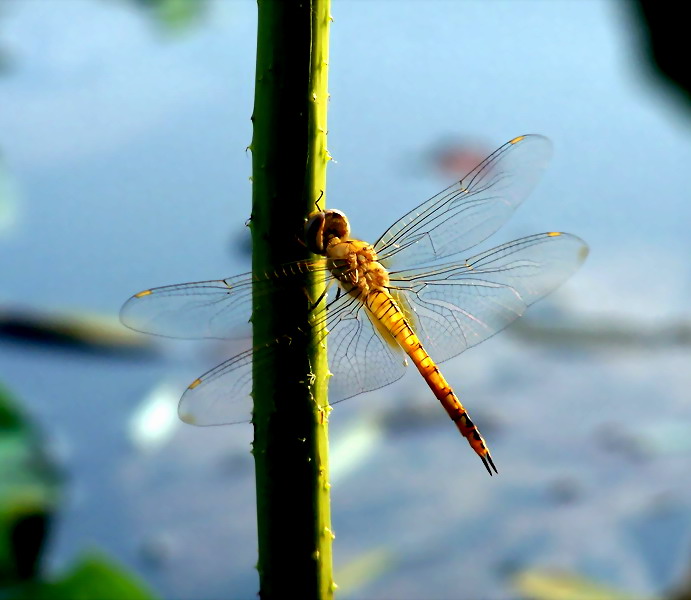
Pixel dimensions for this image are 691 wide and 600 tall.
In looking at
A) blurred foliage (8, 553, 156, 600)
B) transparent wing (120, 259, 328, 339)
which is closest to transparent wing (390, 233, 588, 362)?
transparent wing (120, 259, 328, 339)

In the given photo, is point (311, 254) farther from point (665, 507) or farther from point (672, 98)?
point (672, 98)

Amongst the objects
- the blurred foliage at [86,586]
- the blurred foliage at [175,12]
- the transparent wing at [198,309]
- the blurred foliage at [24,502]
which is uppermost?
the blurred foliage at [175,12]

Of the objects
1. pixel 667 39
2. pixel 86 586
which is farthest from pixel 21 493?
pixel 667 39

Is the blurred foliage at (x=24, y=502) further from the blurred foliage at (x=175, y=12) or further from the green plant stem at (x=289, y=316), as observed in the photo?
the blurred foliage at (x=175, y=12)

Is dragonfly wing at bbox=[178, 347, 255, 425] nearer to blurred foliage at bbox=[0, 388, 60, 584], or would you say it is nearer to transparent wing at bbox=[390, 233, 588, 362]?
transparent wing at bbox=[390, 233, 588, 362]

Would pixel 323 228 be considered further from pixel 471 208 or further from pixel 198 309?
pixel 471 208

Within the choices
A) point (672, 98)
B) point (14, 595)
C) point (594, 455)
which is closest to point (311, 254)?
point (14, 595)

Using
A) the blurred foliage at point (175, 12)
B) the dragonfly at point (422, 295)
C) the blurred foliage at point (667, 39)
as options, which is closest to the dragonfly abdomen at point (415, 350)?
the dragonfly at point (422, 295)
